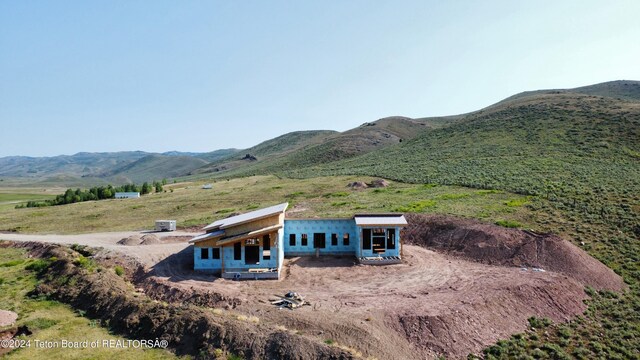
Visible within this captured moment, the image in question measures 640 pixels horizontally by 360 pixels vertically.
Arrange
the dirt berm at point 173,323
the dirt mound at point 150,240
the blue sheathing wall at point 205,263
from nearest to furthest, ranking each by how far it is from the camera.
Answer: the dirt berm at point 173,323 → the blue sheathing wall at point 205,263 → the dirt mound at point 150,240

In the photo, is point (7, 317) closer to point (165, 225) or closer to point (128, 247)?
point (128, 247)

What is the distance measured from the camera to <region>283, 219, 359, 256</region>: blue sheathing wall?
33.3 metres

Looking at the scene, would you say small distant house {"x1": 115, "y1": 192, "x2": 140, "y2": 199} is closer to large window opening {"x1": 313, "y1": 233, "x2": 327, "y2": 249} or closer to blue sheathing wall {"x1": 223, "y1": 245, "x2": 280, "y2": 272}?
large window opening {"x1": 313, "y1": 233, "x2": 327, "y2": 249}

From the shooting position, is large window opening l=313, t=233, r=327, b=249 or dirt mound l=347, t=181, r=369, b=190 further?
dirt mound l=347, t=181, r=369, b=190

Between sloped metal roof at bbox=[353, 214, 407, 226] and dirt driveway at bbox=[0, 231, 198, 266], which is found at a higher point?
sloped metal roof at bbox=[353, 214, 407, 226]

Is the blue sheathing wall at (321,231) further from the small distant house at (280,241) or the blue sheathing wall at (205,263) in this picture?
the blue sheathing wall at (205,263)

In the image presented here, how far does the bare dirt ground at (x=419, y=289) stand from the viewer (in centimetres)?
1950

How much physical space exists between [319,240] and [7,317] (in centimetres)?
2084

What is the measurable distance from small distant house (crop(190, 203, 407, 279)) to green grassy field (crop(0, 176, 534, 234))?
293 inches

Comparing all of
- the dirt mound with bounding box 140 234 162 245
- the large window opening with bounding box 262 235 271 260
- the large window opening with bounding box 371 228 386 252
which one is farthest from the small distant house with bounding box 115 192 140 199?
the large window opening with bounding box 371 228 386 252

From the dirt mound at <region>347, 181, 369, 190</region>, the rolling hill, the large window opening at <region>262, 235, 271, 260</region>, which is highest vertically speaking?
the rolling hill

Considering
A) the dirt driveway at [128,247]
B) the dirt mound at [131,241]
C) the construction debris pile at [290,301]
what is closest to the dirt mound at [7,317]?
the dirt driveway at [128,247]

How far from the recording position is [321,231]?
33500 millimetres

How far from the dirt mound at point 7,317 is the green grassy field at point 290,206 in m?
22.4
